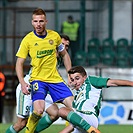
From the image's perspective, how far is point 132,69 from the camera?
57.7 ft

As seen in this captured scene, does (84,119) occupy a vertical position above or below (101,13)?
below

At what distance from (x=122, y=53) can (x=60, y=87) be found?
8.74 m

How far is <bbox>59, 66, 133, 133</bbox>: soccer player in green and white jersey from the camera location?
27.8ft

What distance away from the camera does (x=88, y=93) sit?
337 inches

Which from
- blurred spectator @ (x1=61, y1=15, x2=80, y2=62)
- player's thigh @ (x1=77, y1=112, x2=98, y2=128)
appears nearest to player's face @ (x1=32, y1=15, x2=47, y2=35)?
player's thigh @ (x1=77, y1=112, x2=98, y2=128)

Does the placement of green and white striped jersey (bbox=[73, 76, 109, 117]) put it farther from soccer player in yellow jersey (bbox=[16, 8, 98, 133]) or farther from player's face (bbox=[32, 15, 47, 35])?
player's face (bbox=[32, 15, 47, 35])

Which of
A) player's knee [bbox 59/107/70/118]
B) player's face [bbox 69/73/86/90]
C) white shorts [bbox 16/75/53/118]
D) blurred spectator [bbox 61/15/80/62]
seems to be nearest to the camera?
player's face [bbox 69/73/86/90]

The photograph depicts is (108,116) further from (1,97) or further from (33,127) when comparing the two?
(33,127)

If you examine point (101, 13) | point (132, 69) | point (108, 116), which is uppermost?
point (101, 13)

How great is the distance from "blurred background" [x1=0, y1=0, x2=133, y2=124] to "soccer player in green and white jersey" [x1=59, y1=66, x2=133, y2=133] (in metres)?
7.92

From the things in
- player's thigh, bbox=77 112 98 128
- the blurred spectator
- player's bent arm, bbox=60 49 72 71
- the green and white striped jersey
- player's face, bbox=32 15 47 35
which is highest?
the blurred spectator

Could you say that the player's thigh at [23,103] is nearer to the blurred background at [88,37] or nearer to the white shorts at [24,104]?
the white shorts at [24,104]

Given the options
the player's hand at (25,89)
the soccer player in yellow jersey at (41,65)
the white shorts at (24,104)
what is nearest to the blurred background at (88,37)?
the white shorts at (24,104)

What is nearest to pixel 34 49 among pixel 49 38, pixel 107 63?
pixel 49 38
